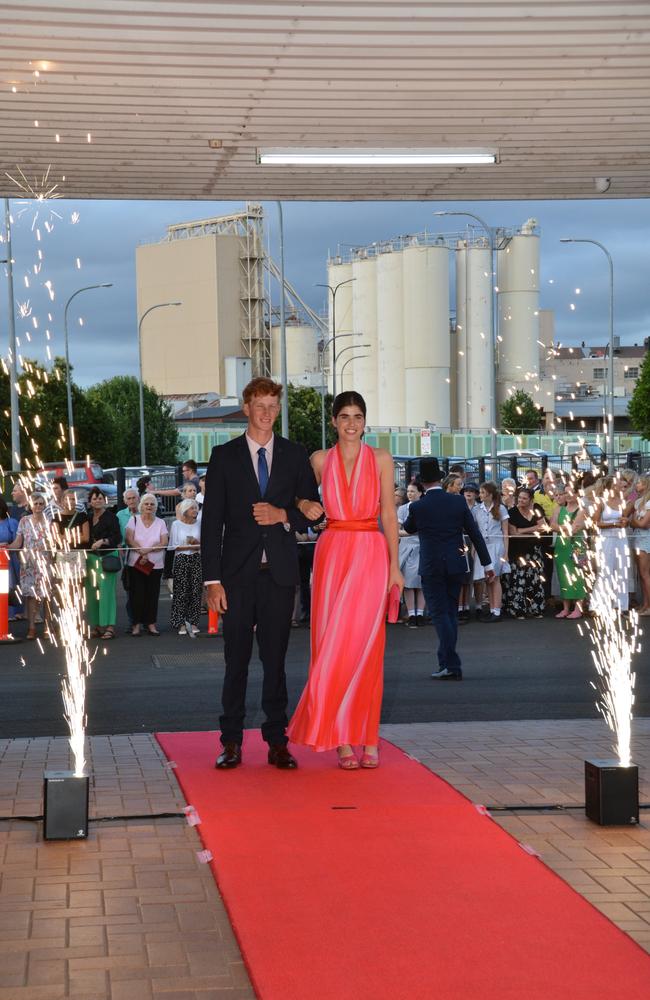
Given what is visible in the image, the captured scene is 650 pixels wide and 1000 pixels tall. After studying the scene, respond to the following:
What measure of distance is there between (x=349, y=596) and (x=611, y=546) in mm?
10151

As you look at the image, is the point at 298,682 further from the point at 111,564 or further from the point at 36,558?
the point at 36,558

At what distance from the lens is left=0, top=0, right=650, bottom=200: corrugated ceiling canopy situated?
7.71 m

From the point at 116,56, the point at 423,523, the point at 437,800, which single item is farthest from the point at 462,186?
the point at 437,800

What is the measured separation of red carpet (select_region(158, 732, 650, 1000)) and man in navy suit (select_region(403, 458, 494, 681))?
15.8 feet

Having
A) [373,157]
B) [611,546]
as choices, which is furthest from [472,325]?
[373,157]

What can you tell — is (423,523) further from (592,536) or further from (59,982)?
(59,982)

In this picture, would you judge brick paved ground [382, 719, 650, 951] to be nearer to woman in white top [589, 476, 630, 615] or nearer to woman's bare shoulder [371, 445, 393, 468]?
woman's bare shoulder [371, 445, 393, 468]

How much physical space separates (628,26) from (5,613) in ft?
34.6

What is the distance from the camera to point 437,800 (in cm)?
711

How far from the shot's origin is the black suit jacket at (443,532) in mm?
12617

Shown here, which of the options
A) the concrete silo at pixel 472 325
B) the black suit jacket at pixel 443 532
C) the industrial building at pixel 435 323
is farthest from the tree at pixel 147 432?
the black suit jacket at pixel 443 532

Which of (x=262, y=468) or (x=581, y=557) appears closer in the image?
(x=262, y=468)

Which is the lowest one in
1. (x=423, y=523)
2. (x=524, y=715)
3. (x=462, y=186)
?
(x=524, y=715)

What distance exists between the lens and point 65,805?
6406 mm
